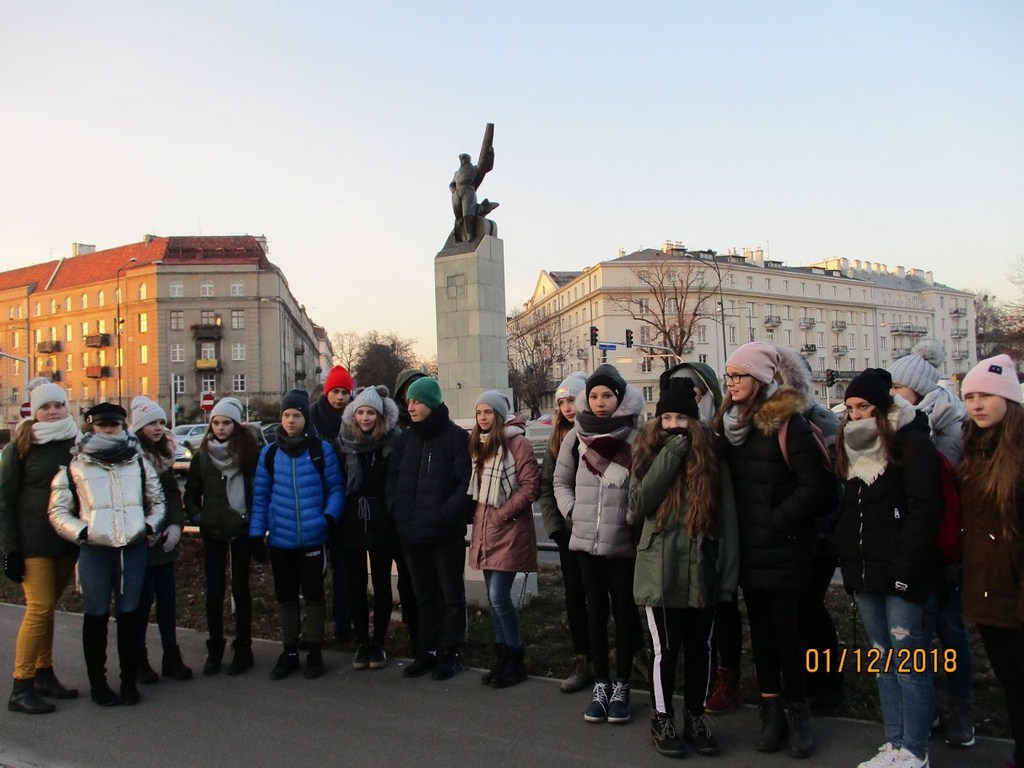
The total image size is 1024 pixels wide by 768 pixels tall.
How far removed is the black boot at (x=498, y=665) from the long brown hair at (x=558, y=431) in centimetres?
134

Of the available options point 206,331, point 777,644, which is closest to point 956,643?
point 777,644

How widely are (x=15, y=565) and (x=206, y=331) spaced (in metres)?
74.3

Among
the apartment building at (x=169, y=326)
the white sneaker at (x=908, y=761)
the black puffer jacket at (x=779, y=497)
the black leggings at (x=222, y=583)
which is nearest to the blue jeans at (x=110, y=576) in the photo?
the black leggings at (x=222, y=583)

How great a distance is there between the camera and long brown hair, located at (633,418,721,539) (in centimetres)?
424

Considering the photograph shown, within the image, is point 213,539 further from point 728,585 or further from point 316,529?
point 728,585

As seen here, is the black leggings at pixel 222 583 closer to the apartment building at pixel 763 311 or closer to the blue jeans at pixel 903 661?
the blue jeans at pixel 903 661

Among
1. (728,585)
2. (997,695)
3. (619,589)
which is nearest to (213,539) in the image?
(619,589)

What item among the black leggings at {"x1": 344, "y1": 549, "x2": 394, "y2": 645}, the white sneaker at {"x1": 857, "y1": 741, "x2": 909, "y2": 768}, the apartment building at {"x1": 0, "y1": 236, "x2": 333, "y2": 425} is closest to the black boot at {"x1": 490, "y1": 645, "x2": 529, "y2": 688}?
the black leggings at {"x1": 344, "y1": 549, "x2": 394, "y2": 645}

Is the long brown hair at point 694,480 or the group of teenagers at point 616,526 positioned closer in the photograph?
the group of teenagers at point 616,526

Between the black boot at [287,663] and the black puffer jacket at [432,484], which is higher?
the black puffer jacket at [432,484]

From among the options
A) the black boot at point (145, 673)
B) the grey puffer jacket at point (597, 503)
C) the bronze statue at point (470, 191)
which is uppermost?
the bronze statue at point (470, 191)

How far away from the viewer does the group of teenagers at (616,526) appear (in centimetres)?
382

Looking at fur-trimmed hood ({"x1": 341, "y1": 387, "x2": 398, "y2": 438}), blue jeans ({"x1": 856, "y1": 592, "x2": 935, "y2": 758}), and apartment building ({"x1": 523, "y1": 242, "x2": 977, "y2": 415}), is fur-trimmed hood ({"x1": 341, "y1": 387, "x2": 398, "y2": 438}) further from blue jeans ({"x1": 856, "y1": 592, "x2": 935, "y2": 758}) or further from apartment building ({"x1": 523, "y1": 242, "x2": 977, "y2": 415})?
apartment building ({"x1": 523, "y1": 242, "x2": 977, "y2": 415})

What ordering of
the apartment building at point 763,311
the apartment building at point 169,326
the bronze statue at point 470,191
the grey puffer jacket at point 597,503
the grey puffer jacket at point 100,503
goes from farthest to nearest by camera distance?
1. the apartment building at point 763,311
2. the apartment building at point 169,326
3. the bronze statue at point 470,191
4. the grey puffer jacket at point 100,503
5. the grey puffer jacket at point 597,503
